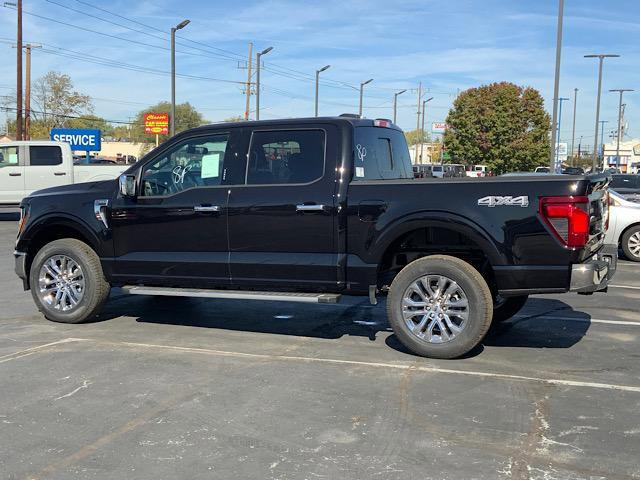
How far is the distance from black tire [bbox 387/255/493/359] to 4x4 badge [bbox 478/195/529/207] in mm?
574

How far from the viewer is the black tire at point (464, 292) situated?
5.68 metres

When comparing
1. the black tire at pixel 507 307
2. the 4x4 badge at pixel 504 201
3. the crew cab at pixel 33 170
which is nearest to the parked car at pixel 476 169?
the crew cab at pixel 33 170

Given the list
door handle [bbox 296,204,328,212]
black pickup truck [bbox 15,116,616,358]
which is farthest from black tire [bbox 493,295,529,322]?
door handle [bbox 296,204,328,212]

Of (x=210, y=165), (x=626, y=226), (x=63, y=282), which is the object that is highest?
(x=210, y=165)

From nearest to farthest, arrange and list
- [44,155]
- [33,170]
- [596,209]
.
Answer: [596,209], [33,170], [44,155]

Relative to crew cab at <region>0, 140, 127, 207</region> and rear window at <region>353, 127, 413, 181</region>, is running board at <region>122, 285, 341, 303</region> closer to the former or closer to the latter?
rear window at <region>353, 127, 413, 181</region>

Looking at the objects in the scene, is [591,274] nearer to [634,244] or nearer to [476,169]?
[634,244]

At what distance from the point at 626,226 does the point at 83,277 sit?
10.1 m

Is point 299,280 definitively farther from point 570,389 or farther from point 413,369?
point 570,389

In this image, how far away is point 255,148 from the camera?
650 centimetres

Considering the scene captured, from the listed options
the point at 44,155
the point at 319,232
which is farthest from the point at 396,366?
the point at 44,155

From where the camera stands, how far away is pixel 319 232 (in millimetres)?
6098

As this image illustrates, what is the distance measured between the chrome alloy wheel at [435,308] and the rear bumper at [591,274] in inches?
35.0

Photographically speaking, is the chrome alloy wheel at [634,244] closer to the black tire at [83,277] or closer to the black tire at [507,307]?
the black tire at [507,307]
